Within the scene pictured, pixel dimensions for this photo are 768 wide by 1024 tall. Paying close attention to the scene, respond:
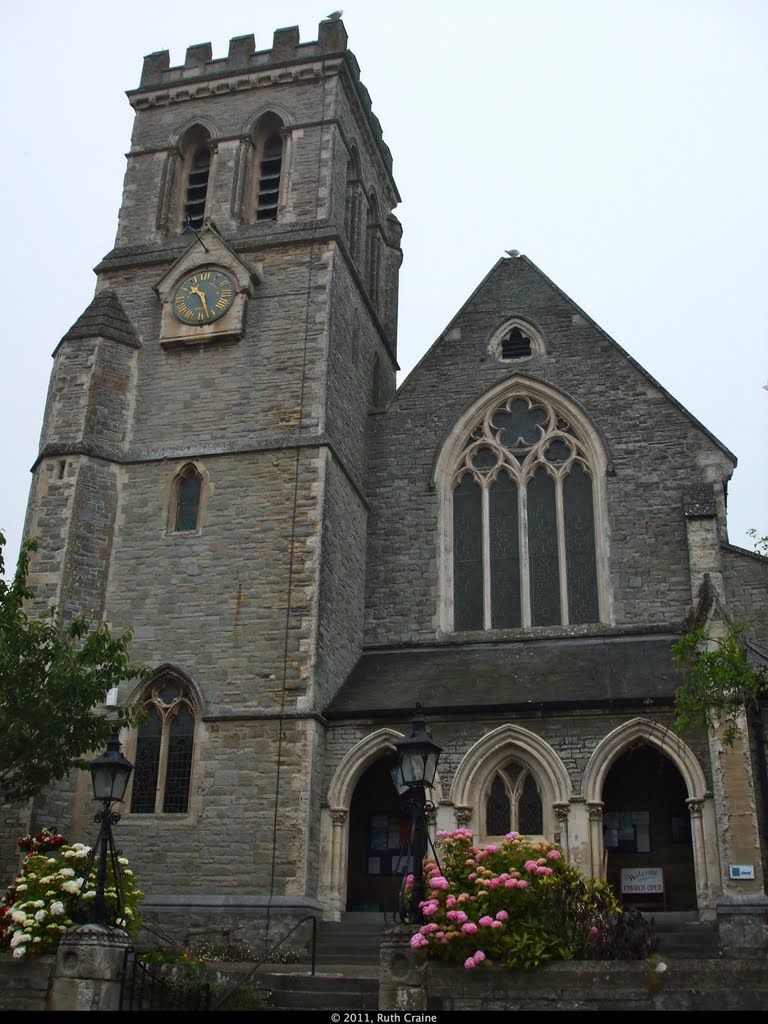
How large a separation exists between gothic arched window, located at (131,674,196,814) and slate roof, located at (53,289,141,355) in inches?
257

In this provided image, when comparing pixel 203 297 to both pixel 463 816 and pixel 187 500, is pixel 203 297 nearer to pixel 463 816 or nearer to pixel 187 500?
pixel 187 500

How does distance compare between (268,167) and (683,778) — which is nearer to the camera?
(683,778)

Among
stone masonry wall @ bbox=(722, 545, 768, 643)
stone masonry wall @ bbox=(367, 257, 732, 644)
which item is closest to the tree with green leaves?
stone masonry wall @ bbox=(367, 257, 732, 644)

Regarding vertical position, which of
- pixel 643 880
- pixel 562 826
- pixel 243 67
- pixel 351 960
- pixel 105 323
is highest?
pixel 243 67

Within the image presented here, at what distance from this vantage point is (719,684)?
541 inches

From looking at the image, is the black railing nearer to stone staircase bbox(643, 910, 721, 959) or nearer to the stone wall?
the stone wall

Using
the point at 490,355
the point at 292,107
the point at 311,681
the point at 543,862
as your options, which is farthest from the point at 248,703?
the point at 292,107

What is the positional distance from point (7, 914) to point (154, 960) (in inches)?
64.8

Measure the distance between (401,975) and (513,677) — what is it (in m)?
8.10

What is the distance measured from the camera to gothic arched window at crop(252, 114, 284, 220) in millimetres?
22797

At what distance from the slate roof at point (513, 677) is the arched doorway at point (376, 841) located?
1.14 metres

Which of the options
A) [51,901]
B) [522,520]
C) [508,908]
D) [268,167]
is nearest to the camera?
[508,908]

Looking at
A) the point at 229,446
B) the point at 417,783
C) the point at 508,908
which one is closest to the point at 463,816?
the point at 508,908

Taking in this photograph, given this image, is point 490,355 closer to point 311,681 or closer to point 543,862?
point 311,681
